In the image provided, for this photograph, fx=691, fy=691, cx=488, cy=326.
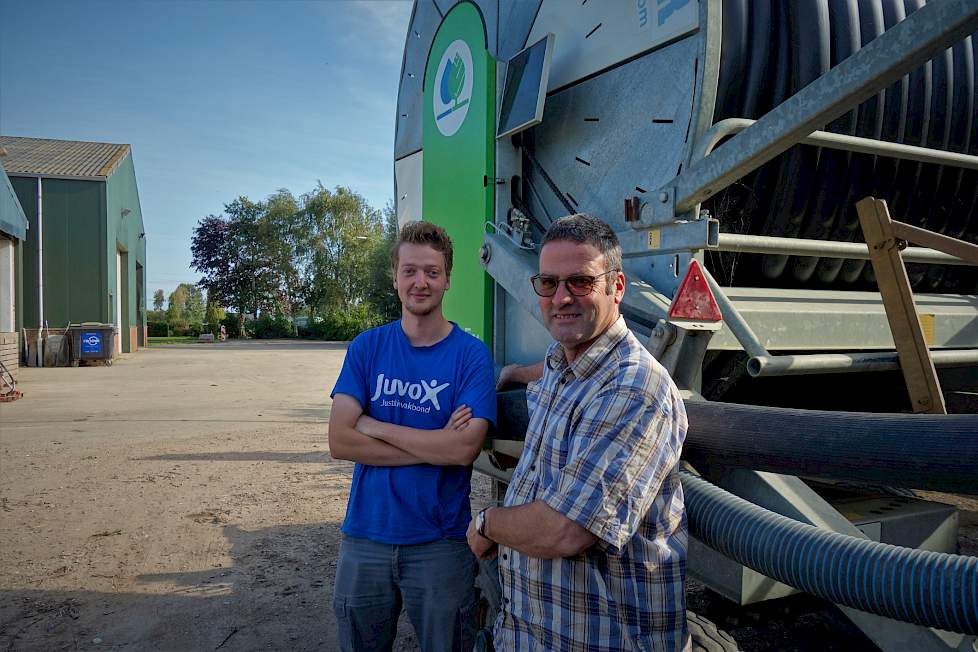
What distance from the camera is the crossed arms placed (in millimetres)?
2252

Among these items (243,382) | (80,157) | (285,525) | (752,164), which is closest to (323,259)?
(80,157)

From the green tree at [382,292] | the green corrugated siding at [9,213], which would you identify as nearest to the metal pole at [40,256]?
the green corrugated siding at [9,213]

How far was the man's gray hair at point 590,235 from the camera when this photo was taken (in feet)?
5.56

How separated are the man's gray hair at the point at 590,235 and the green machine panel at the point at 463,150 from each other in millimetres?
1900

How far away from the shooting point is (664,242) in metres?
2.59

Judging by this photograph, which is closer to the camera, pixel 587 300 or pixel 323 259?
pixel 587 300

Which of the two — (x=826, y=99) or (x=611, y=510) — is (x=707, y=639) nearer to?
(x=611, y=510)

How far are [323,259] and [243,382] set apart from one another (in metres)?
35.8

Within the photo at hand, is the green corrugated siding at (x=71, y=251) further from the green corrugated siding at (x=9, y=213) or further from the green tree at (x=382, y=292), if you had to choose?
the green tree at (x=382, y=292)

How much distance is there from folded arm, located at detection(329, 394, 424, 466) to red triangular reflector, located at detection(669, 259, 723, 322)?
1005 millimetres

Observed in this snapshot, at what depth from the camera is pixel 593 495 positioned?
146 centimetres

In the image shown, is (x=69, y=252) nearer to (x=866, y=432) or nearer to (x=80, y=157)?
(x=80, y=157)

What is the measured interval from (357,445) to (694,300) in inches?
48.7

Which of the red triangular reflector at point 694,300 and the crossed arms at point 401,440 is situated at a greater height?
the red triangular reflector at point 694,300
